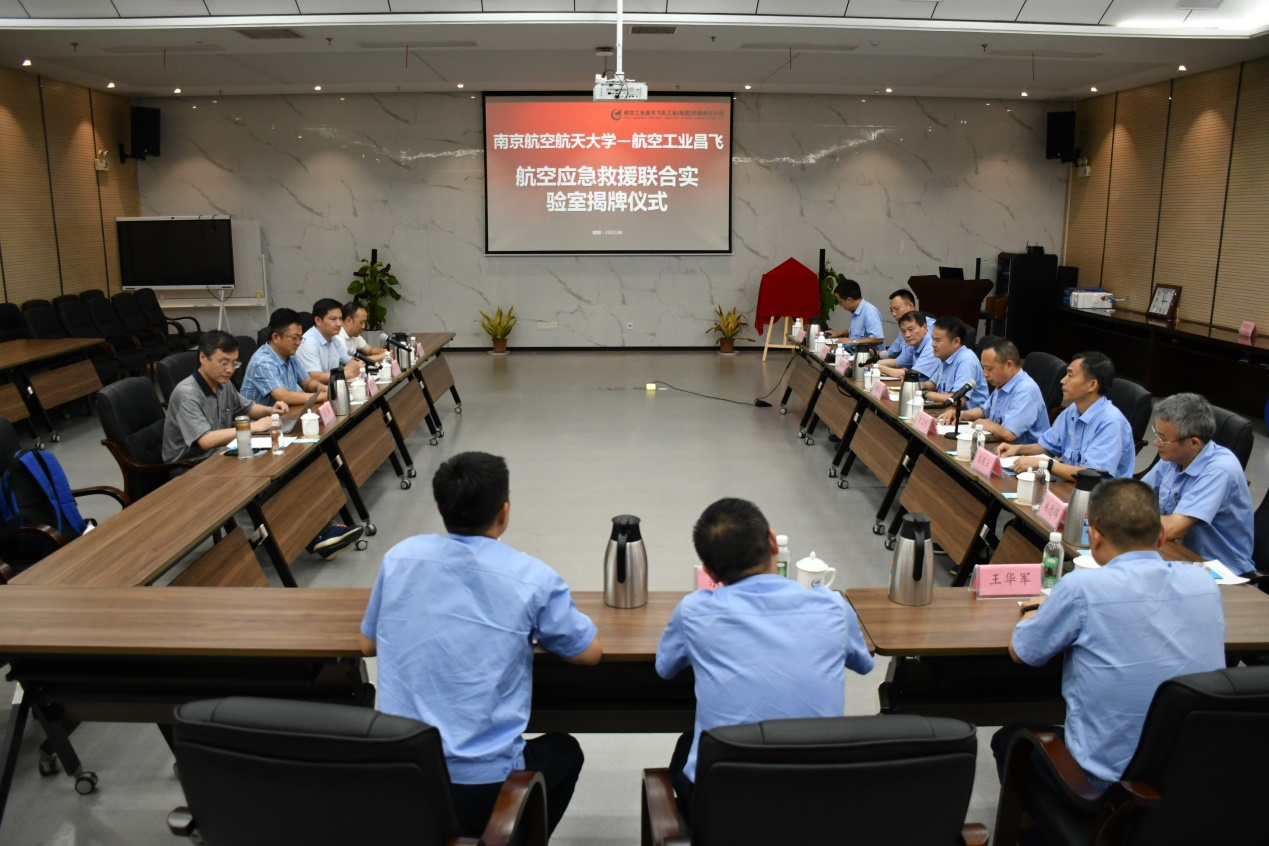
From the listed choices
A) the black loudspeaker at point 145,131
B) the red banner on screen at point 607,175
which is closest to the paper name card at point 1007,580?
the red banner on screen at point 607,175

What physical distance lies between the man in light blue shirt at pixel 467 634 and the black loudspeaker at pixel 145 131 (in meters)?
10.4

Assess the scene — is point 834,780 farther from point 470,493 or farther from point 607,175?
point 607,175

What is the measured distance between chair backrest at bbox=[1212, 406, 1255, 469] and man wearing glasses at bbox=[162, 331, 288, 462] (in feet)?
13.5

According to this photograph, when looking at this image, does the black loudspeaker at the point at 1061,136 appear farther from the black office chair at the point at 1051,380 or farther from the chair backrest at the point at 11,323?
the chair backrest at the point at 11,323

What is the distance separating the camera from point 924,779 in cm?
158

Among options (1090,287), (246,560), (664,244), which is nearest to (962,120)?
(1090,287)

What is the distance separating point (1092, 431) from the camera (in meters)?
3.93

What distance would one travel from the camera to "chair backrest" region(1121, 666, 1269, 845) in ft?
5.68

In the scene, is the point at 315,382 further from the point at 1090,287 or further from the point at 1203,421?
the point at 1090,287

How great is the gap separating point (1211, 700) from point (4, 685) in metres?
3.75

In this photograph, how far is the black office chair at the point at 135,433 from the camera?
4.36m

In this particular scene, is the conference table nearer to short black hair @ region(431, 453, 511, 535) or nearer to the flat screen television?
short black hair @ region(431, 453, 511, 535)

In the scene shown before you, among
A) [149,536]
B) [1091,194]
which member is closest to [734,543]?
[149,536]

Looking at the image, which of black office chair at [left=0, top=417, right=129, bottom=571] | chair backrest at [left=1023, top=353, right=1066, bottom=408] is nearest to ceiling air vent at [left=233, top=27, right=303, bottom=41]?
black office chair at [left=0, top=417, right=129, bottom=571]
